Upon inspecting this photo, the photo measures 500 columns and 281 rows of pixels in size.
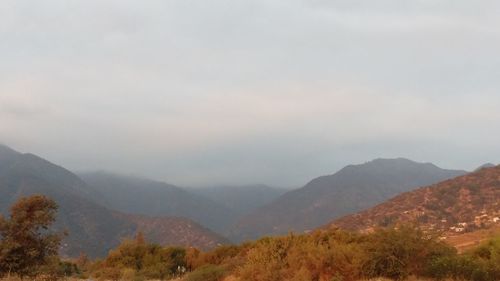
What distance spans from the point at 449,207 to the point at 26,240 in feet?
192

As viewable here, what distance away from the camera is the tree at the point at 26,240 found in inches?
817

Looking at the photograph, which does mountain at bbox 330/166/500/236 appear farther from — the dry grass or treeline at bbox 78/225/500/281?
treeline at bbox 78/225/500/281

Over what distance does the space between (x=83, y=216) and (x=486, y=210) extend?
530 ft

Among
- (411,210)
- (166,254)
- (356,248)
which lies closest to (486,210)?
(411,210)

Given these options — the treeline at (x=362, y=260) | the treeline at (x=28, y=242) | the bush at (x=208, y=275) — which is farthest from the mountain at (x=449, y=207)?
the treeline at (x=28, y=242)

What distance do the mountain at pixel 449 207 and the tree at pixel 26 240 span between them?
39606 mm

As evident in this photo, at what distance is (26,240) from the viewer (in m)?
21.0

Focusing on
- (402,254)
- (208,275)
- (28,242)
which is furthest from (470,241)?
(28,242)

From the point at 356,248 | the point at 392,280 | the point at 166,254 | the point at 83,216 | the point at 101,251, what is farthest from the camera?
the point at 83,216

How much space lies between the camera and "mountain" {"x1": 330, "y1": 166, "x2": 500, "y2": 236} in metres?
58.0

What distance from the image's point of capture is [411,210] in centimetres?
6944

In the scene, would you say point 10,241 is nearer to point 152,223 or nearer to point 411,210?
point 411,210

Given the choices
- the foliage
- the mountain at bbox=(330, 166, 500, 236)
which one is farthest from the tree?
the mountain at bbox=(330, 166, 500, 236)

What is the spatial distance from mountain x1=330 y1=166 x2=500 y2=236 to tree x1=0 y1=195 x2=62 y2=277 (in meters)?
39.6
